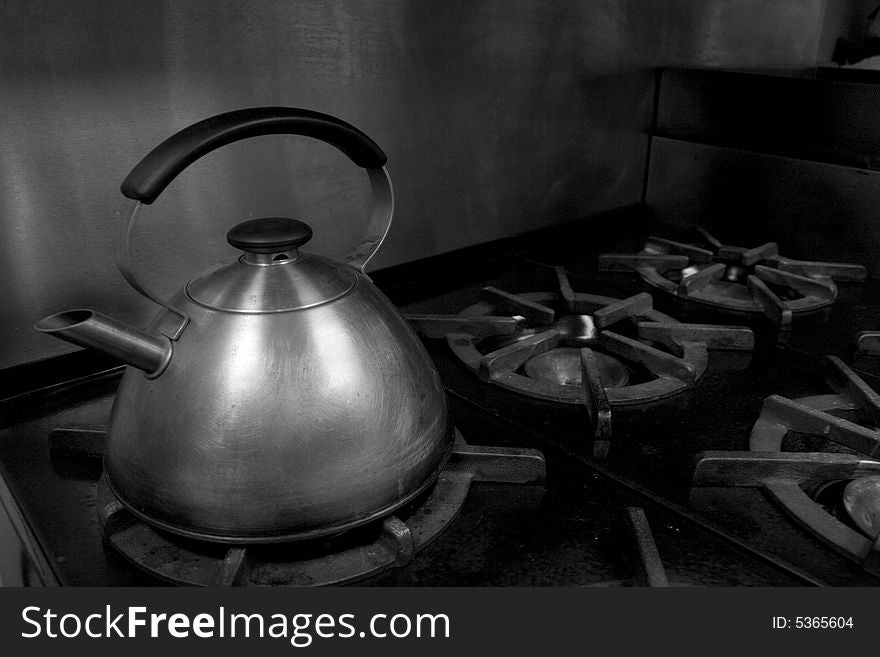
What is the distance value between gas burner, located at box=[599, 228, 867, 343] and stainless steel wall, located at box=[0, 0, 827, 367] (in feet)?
0.69

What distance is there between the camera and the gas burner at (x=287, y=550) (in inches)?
20.0

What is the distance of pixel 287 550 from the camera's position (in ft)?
1.77

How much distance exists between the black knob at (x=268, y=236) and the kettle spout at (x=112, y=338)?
0.09 meters

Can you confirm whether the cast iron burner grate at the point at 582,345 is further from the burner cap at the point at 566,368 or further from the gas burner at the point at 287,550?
the gas burner at the point at 287,550

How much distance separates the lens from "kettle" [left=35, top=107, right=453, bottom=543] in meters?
0.50

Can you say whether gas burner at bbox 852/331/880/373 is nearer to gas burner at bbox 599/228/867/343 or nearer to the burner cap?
gas burner at bbox 599/228/867/343

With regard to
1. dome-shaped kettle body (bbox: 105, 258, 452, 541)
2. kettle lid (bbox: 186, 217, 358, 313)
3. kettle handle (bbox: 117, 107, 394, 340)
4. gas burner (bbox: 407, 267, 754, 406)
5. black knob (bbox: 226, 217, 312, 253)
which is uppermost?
kettle handle (bbox: 117, 107, 394, 340)

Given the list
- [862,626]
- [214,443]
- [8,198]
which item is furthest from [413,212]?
[862,626]

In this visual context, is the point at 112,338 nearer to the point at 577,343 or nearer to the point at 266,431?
the point at 266,431

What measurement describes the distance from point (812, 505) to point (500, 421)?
0.28m

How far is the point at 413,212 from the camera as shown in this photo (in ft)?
3.54

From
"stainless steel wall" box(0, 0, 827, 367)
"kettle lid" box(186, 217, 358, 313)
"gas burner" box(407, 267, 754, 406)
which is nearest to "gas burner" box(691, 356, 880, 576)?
"gas burner" box(407, 267, 754, 406)

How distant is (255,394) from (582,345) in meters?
0.52

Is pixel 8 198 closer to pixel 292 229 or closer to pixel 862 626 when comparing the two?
pixel 292 229
